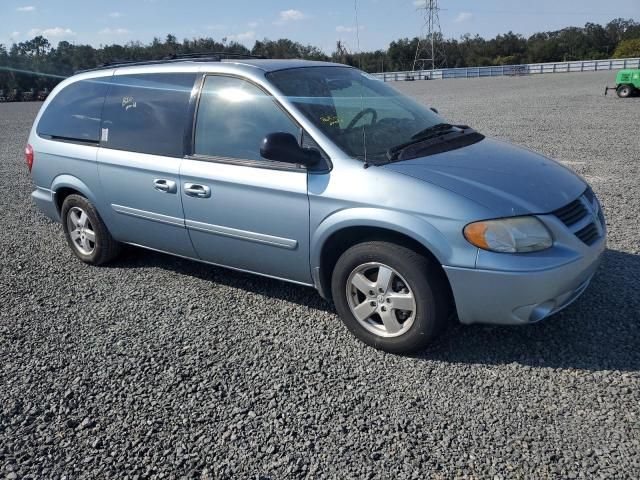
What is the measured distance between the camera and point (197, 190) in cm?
402

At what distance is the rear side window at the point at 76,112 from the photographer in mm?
4840

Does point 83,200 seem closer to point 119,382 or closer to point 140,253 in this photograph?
point 140,253

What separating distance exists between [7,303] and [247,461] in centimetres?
305

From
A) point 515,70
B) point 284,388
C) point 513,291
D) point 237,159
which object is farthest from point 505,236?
point 515,70

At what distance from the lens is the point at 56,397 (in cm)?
318

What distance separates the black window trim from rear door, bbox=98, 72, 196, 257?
0.23 feet

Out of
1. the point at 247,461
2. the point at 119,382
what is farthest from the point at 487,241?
the point at 119,382

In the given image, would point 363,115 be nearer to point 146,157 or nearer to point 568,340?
point 146,157

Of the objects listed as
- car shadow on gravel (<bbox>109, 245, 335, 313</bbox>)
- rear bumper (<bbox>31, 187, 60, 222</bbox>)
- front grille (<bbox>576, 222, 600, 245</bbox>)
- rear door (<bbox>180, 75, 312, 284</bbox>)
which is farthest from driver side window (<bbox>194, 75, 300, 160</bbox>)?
rear bumper (<bbox>31, 187, 60, 222</bbox>)

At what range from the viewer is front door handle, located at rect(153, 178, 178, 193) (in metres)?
4.16

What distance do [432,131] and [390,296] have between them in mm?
1442

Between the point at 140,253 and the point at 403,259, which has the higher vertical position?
the point at 403,259

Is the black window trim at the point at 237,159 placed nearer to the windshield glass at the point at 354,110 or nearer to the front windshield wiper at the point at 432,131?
the windshield glass at the point at 354,110

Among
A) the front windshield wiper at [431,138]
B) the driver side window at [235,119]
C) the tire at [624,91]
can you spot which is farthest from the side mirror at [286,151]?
the tire at [624,91]
